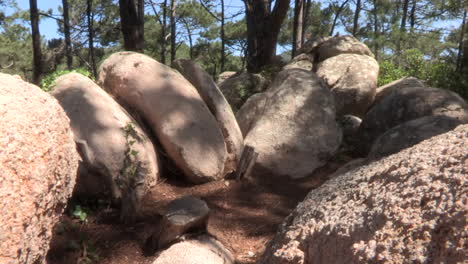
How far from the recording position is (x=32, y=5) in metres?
8.80

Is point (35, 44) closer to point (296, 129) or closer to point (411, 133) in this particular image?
point (296, 129)

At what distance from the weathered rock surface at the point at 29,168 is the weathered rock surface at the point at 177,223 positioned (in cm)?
111

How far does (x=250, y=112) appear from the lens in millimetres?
5824

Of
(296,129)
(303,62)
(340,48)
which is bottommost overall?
(296,129)

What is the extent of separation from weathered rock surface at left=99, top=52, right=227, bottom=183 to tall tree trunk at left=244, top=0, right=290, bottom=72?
3.80 metres

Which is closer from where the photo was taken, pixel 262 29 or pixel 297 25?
pixel 262 29

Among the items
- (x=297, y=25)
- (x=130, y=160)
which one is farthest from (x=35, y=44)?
(x=297, y=25)

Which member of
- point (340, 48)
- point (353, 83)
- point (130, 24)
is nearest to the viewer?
point (130, 24)

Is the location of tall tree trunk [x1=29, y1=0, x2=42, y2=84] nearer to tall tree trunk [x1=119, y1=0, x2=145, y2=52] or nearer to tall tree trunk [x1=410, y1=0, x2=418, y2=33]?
tall tree trunk [x1=119, y1=0, x2=145, y2=52]

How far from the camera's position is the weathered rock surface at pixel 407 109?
4.91 metres

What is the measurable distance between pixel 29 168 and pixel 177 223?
1523 millimetres

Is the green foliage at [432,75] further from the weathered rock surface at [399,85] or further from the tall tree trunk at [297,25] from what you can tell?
the tall tree trunk at [297,25]

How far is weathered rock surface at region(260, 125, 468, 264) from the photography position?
118 centimetres

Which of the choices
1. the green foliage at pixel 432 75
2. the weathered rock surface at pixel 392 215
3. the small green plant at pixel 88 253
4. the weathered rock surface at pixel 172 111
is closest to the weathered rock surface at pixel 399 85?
the green foliage at pixel 432 75
